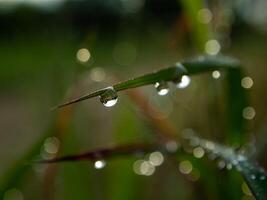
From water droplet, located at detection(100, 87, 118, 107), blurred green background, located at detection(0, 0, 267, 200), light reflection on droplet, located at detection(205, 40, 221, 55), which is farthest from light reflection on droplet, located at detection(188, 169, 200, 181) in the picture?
water droplet, located at detection(100, 87, 118, 107)

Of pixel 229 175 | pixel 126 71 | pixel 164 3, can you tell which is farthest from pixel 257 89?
pixel 164 3

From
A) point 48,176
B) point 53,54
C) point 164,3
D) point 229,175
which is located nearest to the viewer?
point 229,175

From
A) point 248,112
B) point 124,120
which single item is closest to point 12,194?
point 124,120

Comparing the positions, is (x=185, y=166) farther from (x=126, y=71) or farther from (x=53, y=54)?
(x=126, y=71)

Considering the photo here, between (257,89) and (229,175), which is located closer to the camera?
(229,175)

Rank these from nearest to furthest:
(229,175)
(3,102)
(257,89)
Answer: (229,175) < (257,89) < (3,102)

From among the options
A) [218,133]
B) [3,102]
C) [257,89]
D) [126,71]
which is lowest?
[218,133]

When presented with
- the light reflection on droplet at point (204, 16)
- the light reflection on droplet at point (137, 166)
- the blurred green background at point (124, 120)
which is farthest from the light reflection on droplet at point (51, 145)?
the light reflection on droplet at point (204, 16)
